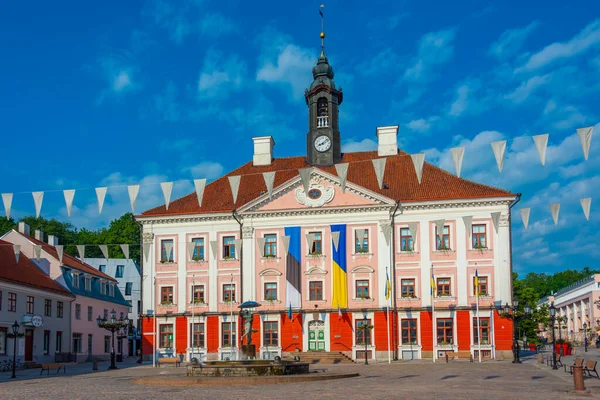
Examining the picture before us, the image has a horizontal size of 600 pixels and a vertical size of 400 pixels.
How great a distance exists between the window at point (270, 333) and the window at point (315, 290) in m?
3.10

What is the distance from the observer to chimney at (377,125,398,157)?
53875mm

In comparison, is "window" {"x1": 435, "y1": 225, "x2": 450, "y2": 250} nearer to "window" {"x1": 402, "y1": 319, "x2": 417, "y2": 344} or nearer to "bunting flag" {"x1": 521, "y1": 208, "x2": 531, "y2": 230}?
"window" {"x1": 402, "y1": 319, "x2": 417, "y2": 344}

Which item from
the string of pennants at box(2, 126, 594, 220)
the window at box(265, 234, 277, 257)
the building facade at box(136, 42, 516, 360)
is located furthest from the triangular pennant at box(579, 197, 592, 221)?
the window at box(265, 234, 277, 257)

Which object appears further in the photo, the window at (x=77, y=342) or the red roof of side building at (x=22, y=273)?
the window at (x=77, y=342)

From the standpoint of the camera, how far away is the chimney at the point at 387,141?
5388 centimetres

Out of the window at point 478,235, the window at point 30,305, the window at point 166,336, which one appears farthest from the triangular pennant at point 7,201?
the window at point 478,235

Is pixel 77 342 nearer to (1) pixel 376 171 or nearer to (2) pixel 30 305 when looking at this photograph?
(2) pixel 30 305

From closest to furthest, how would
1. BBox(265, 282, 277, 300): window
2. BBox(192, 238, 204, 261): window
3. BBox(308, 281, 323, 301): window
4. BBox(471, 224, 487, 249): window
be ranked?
BBox(471, 224, 487, 249): window < BBox(308, 281, 323, 301): window < BBox(265, 282, 277, 300): window < BBox(192, 238, 204, 261): window

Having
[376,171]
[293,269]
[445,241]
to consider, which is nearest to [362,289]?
[293,269]

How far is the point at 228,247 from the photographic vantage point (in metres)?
50.7

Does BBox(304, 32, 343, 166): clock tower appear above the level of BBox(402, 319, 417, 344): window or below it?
above

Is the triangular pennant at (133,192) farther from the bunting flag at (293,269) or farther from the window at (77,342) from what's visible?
the window at (77,342)

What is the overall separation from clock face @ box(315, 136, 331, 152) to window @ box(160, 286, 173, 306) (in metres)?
15.2

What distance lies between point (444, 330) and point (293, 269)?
11.0 metres
